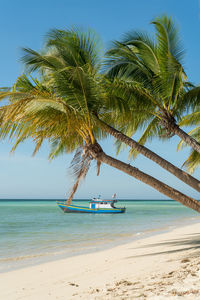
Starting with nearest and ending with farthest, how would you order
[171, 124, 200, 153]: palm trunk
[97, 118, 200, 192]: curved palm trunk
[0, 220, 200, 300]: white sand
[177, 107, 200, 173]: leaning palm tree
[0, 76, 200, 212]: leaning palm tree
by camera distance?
1. [0, 220, 200, 300]: white sand
2. [0, 76, 200, 212]: leaning palm tree
3. [97, 118, 200, 192]: curved palm trunk
4. [171, 124, 200, 153]: palm trunk
5. [177, 107, 200, 173]: leaning palm tree

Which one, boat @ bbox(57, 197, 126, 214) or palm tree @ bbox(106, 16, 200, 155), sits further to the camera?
boat @ bbox(57, 197, 126, 214)

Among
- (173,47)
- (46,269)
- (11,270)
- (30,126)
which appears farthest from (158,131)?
(11,270)

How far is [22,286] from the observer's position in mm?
6180

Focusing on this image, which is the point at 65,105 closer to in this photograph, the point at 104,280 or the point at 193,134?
the point at 104,280

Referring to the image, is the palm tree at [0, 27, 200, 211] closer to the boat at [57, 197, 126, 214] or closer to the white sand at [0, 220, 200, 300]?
the white sand at [0, 220, 200, 300]

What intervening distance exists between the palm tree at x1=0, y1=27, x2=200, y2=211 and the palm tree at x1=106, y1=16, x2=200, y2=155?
2.63 ft

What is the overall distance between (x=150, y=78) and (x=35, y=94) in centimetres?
284

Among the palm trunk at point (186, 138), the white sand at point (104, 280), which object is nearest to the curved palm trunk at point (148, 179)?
the palm trunk at point (186, 138)

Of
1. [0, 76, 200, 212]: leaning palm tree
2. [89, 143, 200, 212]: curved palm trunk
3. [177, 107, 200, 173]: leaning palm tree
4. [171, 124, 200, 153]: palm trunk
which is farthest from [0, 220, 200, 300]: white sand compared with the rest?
[177, 107, 200, 173]: leaning palm tree

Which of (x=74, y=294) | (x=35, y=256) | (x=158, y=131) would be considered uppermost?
(x=158, y=131)

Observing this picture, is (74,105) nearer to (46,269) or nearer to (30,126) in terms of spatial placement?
(30,126)

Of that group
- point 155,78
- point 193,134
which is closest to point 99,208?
point 193,134

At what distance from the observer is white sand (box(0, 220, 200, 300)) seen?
4.08 m

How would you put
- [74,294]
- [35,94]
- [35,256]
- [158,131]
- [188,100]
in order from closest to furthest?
[74,294] < [35,94] < [188,100] < [158,131] < [35,256]
